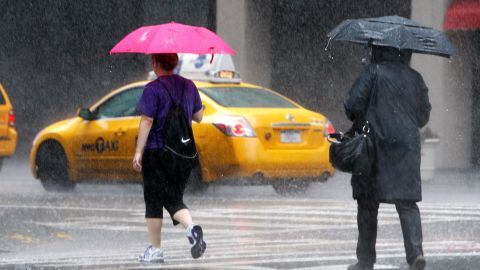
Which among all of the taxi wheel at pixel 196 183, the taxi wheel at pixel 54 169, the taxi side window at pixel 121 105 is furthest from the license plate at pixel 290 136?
the taxi wheel at pixel 54 169

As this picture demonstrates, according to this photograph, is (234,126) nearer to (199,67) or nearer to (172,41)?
(199,67)

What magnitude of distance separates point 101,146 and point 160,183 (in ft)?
26.2

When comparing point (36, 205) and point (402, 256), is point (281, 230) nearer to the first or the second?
point (402, 256)

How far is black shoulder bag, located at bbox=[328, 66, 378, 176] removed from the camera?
8.67 metres

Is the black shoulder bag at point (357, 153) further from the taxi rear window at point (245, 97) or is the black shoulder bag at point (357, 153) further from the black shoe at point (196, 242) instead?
the taxi rear window at point (245, 97)

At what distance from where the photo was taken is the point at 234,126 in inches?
640

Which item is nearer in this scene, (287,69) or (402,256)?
(402,256)

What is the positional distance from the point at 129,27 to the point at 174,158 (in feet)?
71.9

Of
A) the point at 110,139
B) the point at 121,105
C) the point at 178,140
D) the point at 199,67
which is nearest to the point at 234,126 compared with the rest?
the point at 110,139

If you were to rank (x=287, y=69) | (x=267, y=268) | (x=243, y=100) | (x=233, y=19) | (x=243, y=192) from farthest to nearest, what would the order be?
(x=287, y=69) < (x=233, y=19) < (x=243, y=192) < (x=243, y=100) < (x=267, y=268)

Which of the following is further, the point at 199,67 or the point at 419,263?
the point at 199,67

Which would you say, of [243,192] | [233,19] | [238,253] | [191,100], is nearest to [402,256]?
[238,253]

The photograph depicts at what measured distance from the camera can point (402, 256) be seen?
997 centimetres

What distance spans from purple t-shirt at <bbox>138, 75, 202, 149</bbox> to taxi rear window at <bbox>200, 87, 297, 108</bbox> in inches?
271
